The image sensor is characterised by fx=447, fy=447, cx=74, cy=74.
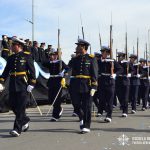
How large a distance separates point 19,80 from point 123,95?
17.2 feet

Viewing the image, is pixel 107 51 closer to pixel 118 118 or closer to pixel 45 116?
pixel 118 118

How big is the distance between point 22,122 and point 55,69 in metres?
3.12

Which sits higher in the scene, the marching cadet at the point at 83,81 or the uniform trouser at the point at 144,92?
the marching cadet at the point at 83,81

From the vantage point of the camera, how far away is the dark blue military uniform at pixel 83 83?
10.2 metres

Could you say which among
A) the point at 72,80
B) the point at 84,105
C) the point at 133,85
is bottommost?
the point at 133,85

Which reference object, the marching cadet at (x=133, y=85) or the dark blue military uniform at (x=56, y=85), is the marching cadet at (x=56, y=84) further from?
the marching cadet at (x=133, y=85)

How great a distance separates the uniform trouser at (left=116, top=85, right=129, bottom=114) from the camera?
13844 millimetres

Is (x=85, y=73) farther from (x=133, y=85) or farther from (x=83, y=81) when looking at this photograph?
(x=133, y=85)

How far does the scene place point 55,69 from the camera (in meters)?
12.5

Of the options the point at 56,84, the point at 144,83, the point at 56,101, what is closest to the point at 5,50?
the point at 56,84

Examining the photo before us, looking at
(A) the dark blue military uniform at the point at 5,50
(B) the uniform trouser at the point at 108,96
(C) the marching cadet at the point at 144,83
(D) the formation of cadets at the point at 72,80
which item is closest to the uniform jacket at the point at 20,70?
(D) the formation of cadets at the point at 72,80

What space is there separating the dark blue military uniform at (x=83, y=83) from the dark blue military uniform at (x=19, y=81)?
113cm

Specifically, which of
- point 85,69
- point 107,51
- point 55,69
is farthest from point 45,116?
point 85,69

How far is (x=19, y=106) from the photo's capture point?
955 cm
